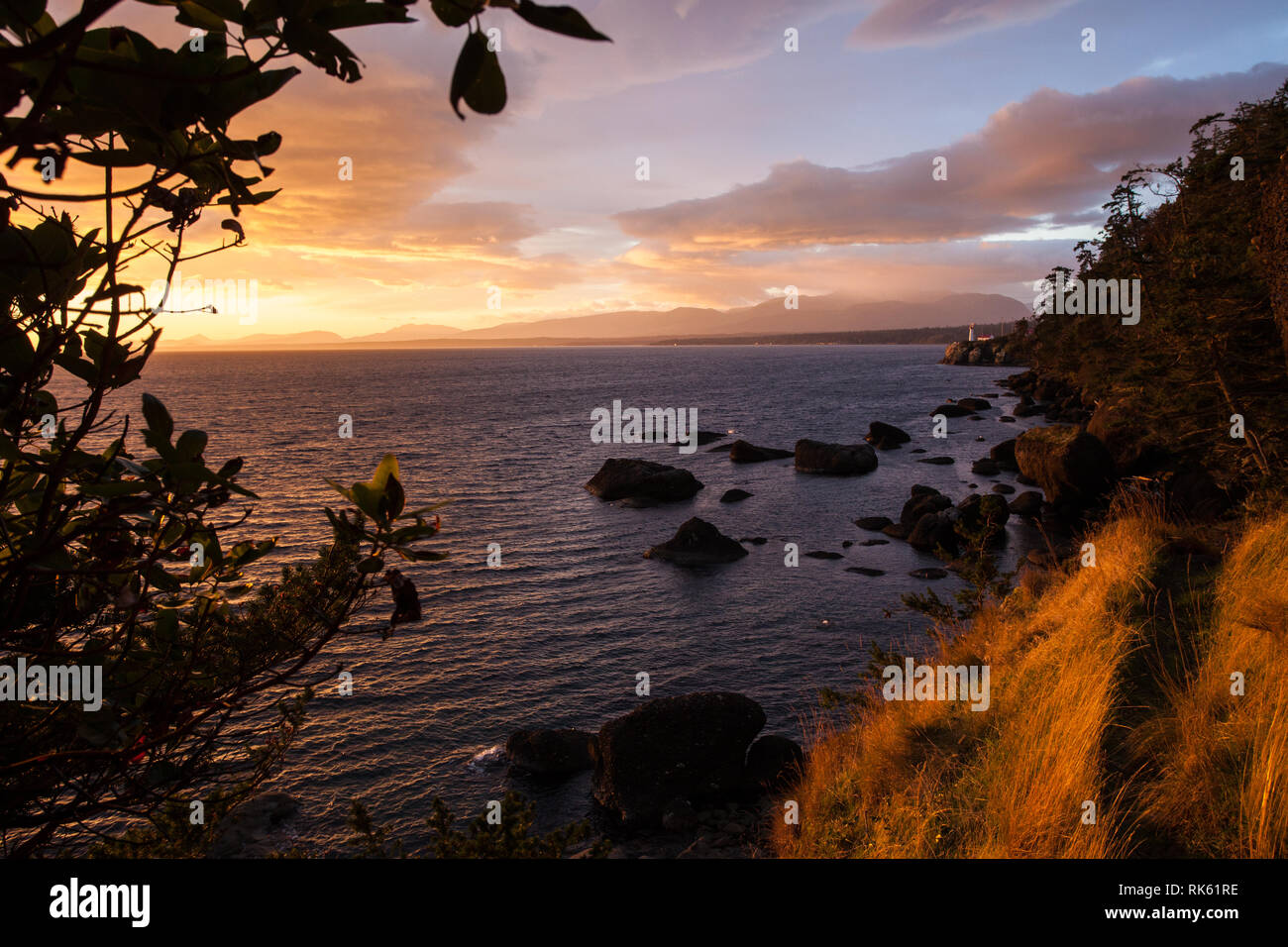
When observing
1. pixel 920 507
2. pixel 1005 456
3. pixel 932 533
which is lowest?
pixel 932 533

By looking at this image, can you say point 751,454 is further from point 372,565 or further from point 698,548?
point 372,565

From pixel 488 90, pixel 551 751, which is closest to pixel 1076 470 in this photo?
pixel 551 751

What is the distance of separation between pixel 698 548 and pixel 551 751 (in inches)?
569

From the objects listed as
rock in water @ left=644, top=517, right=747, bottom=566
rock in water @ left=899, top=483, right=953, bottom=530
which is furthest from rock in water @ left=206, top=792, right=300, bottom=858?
rock in water @ left=899, top=483, right=953, bottom=530

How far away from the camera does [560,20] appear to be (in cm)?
83

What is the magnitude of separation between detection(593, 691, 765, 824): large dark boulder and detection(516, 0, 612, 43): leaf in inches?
513

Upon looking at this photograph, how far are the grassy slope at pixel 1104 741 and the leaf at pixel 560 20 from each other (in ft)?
19.1

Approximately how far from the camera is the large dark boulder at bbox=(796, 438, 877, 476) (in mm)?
42500

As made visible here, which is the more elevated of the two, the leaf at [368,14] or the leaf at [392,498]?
the leaf at [368,14]

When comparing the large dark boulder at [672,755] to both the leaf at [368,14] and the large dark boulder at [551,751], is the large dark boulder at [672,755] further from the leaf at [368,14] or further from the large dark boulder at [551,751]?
the leaf at [368,14]

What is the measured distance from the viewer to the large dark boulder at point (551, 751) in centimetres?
1375

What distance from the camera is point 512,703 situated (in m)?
16.8

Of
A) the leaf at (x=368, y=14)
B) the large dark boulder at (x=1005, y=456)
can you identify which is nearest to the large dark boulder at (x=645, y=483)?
the large dark boulder at (x=1005, y=456)
